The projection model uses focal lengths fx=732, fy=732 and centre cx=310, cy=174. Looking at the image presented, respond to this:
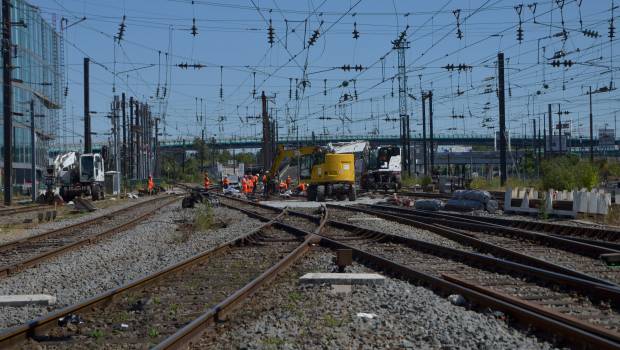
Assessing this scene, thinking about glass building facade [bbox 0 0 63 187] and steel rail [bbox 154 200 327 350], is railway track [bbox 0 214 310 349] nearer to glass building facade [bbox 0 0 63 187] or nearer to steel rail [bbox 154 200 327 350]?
steel rail [bbox 154 200 327 350]

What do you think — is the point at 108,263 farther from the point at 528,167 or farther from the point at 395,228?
the point at 528,167

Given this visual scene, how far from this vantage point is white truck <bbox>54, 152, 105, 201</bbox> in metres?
45.0

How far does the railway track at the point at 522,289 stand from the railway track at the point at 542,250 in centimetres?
54

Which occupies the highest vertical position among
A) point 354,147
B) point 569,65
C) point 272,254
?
point 569,65

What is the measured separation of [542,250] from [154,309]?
8.47 metres

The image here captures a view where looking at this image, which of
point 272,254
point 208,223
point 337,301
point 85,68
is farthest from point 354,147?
point 337,301

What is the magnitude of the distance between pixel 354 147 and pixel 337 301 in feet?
158

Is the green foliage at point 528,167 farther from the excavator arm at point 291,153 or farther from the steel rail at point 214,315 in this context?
the steel rail at point 214,315

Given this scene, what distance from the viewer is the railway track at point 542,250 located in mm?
10711

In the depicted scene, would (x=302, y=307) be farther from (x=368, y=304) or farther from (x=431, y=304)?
(x=431, y=304)

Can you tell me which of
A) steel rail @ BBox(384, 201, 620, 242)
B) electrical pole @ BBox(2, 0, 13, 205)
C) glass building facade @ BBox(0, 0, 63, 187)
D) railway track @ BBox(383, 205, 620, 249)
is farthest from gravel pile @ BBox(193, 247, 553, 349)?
glass building facade @ BBox(0, 0, 63, 187)

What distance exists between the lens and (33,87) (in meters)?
77.1

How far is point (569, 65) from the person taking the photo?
1483 inches

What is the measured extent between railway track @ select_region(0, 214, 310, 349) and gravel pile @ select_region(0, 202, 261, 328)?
63cm
